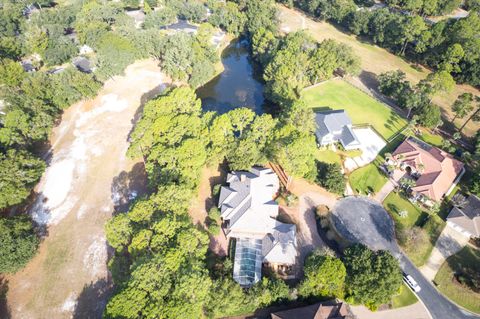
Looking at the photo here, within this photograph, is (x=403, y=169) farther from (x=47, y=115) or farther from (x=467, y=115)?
(x=47, y=115)

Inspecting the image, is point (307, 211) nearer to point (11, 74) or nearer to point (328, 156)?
point (328, 156)

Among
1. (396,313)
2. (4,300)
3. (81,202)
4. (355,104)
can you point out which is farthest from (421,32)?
(4,300)

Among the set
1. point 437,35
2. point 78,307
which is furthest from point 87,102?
point 437,35

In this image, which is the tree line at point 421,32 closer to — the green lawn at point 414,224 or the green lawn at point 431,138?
the green lawn at point 431,138

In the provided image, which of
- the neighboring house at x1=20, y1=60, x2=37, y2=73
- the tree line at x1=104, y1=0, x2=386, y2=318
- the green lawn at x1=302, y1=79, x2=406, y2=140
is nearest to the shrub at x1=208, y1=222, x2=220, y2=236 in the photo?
the tree line at x1=104, y1=0, x2=386, y2=318

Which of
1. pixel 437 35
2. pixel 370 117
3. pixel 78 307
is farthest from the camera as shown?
pixel 437 35

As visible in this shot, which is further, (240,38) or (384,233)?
(240,38)

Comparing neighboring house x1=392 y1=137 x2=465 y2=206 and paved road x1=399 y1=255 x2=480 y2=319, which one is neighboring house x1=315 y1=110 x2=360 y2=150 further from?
paved road x1=399 y1=255 x2=480 y2=319
